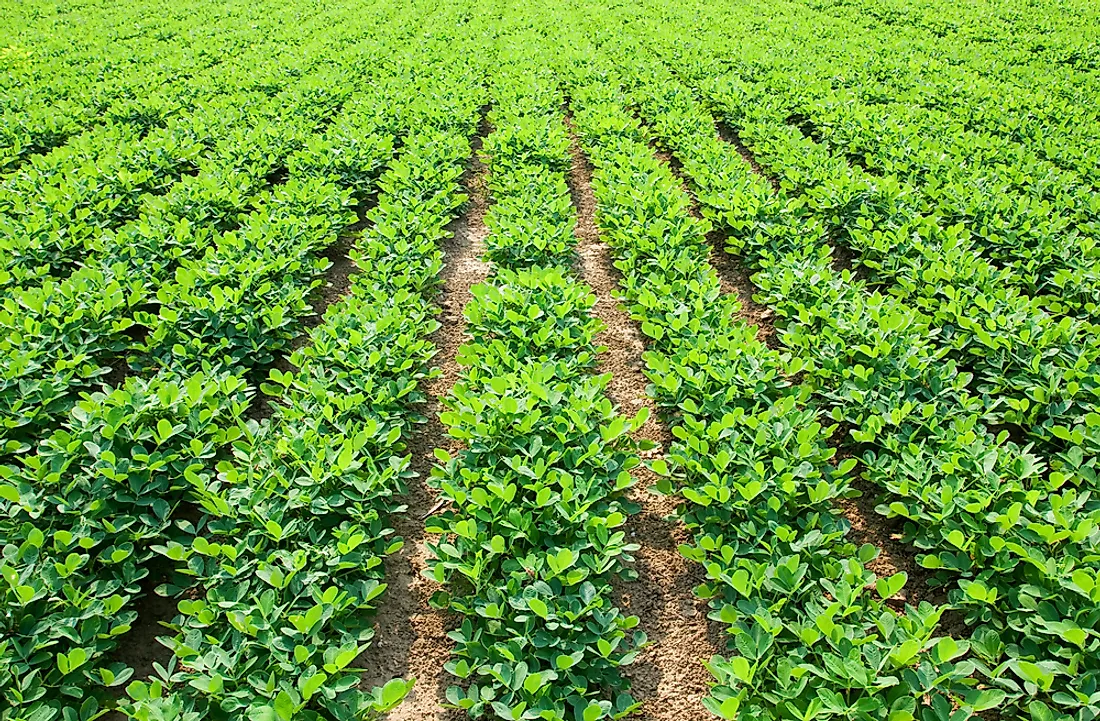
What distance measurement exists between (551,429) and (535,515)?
1.58 ft

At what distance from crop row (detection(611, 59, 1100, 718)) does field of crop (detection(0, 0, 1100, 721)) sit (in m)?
0.02

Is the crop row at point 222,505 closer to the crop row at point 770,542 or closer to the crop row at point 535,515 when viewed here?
the crop row at point 535,515

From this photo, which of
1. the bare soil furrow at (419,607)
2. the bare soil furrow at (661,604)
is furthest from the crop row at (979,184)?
the bare soil furrow at (419,607)

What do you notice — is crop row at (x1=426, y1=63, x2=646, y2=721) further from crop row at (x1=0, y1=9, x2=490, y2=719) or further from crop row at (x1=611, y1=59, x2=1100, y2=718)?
crop row at (x1=611, y1=59, x2=1100, y2=718)

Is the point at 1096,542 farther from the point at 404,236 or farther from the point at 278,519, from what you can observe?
the point at 404,236

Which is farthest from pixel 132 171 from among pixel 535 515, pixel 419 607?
pixel 535 515

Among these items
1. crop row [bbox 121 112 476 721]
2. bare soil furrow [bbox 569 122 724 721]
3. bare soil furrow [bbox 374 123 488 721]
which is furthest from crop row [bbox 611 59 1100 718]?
crop row [bbox 121 112 476 721]

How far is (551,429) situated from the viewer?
11.2 feet

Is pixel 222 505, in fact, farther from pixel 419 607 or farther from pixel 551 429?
pixel 551 429

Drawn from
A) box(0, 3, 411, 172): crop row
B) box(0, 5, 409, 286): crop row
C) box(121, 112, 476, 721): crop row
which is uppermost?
box(0, 3, 411, 172): crop row

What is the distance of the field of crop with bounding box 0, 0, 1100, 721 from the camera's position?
250 centimetres

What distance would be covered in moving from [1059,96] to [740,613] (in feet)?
33.4

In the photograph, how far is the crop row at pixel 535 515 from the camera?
2.52 meters

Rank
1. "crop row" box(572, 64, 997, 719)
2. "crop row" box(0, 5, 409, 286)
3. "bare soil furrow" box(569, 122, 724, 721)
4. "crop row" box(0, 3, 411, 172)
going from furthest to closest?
"crop row" box(0, 3, 411, 172), "crop row" box(0, 5, 409, 286), "bare soil furrow" box(569, 122, 724, 721), "crop row" box(572, 64, 997, 719)
